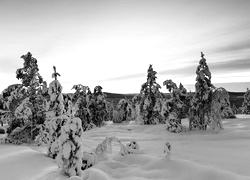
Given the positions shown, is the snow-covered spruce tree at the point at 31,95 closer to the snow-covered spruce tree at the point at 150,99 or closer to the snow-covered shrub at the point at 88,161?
the snow-covered shrub at the point at 88,161

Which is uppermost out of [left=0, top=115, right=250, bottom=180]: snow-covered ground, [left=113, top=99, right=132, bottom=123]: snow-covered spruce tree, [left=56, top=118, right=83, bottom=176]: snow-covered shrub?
[left=113, top=99, right=132, bottom=123]: snow-covered spruce tree

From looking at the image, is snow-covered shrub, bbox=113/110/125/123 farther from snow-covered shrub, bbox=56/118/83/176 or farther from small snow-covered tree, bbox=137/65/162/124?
snow-covered shrub, bbox=56/118/83/176

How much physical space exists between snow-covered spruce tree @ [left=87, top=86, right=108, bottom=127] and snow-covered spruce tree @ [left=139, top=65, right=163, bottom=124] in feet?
17.0

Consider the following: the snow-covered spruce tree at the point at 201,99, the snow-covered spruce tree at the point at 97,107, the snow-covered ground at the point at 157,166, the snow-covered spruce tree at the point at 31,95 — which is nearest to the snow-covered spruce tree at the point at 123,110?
the snow-covered spruce tree at the point at 97,107

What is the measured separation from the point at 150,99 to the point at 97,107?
6799 mm

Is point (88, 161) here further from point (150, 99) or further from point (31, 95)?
point (150, 99)

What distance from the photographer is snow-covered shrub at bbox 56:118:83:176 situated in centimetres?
640

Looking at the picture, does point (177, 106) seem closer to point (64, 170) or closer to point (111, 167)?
point (111, 167)

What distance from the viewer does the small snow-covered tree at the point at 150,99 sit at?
82.4 feet

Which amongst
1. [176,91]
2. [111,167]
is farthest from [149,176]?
[176,91]

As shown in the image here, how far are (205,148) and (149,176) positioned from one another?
3841 millimetres

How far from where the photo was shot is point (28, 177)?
687cm

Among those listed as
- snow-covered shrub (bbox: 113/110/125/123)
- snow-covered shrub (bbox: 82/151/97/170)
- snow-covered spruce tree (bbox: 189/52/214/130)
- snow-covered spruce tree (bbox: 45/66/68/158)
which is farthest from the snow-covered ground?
snow-covered shrub (bbox: 113/110/125/123)

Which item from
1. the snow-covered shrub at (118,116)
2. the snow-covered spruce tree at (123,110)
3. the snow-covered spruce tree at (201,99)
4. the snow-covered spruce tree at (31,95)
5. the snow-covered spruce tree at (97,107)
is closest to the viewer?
the snow-covered spruce tree at (31,95)
